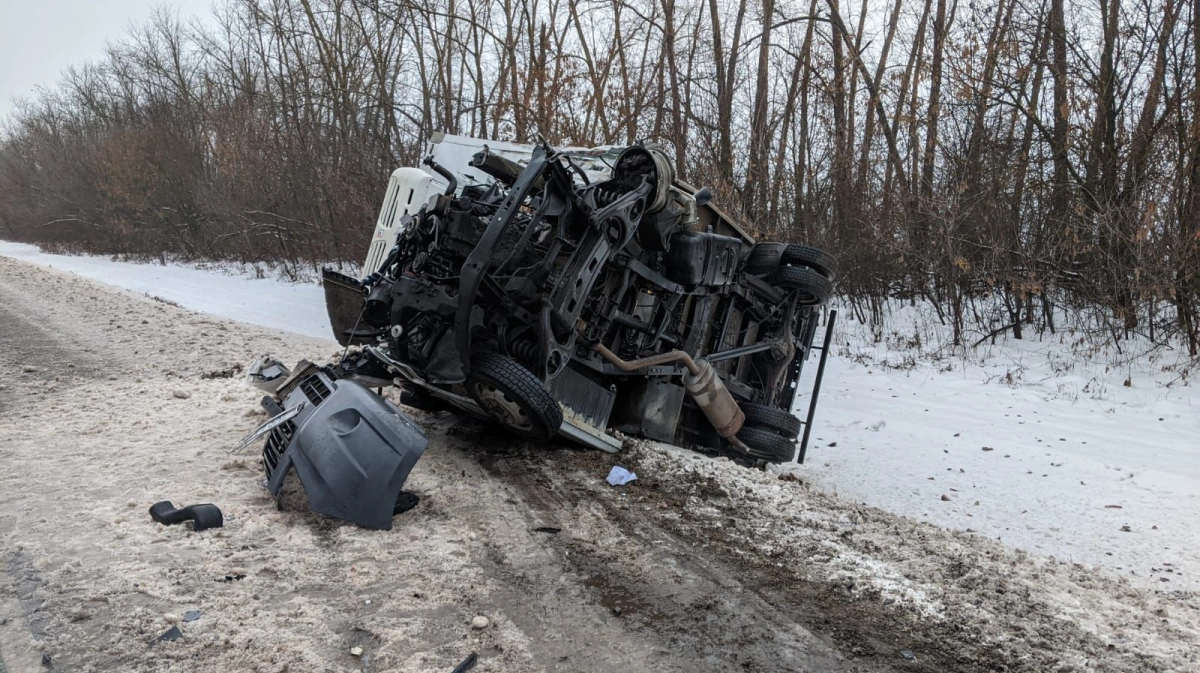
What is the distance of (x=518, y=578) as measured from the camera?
3389 millimetres

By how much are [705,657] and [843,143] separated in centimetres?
1221

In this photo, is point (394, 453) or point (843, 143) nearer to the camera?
point (394, 453)

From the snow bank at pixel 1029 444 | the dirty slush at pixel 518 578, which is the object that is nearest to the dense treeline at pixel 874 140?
the snow bank at pixel 1029 444

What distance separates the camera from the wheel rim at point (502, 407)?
454 centimetres

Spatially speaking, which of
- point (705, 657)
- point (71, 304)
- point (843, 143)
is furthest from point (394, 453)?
point (843, 143)

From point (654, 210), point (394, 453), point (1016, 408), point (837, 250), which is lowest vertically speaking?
point (394, 453)

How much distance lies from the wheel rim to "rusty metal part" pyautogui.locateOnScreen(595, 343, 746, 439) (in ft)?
3.40

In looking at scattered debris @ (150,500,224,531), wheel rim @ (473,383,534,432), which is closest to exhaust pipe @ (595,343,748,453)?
wheel rim @ (473,383,534,432)

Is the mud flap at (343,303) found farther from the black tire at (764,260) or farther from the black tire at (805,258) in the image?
the black tire at (805,258)

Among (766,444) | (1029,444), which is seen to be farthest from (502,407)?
(1029,444)

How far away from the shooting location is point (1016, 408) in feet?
28.2

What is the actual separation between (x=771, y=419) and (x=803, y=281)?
126 centimetres

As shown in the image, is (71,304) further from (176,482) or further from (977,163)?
(977,163)

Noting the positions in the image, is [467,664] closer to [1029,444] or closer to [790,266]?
[790,266]
